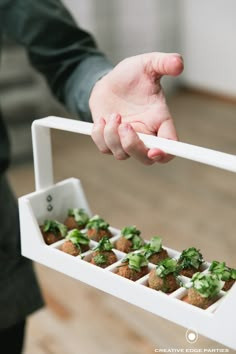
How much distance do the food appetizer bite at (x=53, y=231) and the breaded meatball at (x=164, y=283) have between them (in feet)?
0.42

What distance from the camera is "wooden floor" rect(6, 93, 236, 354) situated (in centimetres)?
142

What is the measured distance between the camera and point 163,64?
489 millimetres

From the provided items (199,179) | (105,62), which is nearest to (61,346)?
(105,62)

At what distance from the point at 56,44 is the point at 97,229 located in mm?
307

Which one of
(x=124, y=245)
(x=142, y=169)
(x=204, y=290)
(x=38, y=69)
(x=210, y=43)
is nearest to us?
(x=204, y=290)

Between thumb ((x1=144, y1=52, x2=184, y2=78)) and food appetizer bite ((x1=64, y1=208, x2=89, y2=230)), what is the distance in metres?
0.16

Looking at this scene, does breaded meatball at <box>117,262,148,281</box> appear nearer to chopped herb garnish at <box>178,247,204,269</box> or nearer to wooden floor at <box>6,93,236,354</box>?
chopped herb garnish at <box>178,247,204,269</box>

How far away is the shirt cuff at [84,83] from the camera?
66 centimetres

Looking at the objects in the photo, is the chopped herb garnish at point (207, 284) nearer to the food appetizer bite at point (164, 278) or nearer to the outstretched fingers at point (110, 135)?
the food appetizer bite at point (164, 278)

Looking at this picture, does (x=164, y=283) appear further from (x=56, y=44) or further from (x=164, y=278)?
(x=56, y=44)

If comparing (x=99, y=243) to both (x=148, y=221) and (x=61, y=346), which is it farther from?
(x=148, y=221)

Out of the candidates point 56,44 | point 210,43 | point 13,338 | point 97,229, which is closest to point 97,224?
point 97,229

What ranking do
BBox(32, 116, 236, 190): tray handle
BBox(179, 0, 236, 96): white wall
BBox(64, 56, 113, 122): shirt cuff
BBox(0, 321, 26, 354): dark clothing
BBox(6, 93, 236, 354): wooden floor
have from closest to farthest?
BBox(32, 116, 236, 190): tray handle → BBox(64, 56, 113, 122): shirt cuff → BBox(0, 321, 26, 354): dark clothing → BBox(6, 93, 236, 354): wooden floor → BBox(179, 0, 236, 96): white wall

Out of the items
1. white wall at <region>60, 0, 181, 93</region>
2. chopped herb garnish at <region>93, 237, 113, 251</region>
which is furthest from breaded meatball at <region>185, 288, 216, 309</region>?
white wall at <region>60, 0, 181, 93</region>
